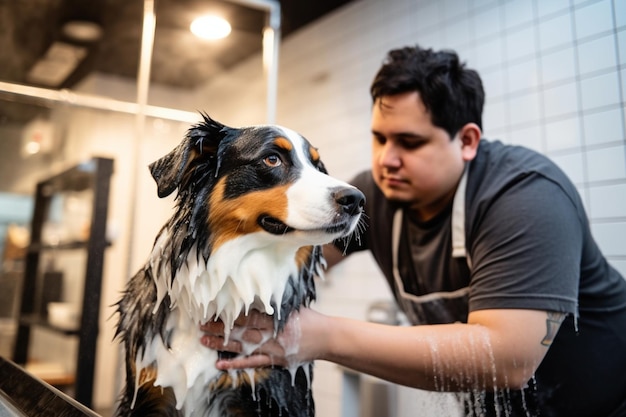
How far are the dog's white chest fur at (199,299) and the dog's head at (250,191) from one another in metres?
0.03

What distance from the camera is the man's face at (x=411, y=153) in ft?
2.61


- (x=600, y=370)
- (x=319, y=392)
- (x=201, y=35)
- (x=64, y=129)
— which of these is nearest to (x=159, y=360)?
(x=319, y=392)

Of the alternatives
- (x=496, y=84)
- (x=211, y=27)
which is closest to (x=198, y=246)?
(x=211, y=27)

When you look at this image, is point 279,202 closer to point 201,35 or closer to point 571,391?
point 201,35

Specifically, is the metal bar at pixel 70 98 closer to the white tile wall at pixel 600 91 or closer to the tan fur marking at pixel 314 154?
the tan fur marking at pixel 314 154

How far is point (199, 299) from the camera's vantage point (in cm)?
54

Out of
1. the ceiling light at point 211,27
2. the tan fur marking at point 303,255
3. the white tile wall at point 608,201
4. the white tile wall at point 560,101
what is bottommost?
the tan fur marking at point 303,255

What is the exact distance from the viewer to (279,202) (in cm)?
54

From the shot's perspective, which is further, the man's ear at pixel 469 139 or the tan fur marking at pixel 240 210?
the man's ear at pixel 469 139

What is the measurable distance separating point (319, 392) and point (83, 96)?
0.81 meters

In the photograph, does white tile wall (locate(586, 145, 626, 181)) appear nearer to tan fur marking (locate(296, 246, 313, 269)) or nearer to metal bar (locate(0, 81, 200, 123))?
tan fur marking (locate(296, 246, 313, 269))

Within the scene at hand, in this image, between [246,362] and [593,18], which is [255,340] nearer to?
[246,362]

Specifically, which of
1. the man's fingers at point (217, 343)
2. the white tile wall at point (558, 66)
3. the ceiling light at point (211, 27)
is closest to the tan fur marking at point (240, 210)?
the man's fingers at point (217, 343)

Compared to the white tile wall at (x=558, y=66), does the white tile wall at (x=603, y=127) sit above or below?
below
